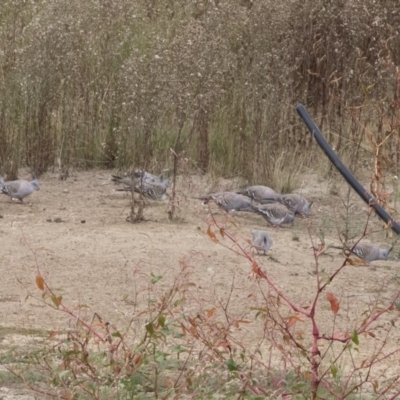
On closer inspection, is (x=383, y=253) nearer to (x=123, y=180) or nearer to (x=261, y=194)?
(x=261, y=194)

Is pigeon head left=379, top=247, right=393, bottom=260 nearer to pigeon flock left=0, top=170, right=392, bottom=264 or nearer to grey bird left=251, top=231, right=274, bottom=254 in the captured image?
grey bird left=251, top=231, right=274, bottom=254

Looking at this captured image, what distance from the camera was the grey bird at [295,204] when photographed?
9500 mm

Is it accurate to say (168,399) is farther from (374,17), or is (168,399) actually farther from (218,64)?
(374,17)

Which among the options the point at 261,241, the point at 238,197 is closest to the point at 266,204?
the point at 238,197

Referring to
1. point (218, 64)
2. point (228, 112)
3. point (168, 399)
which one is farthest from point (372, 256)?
point (228, 112)

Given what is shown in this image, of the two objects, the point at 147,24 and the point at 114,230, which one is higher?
the point at 147,24

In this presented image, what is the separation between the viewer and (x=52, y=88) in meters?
11.0

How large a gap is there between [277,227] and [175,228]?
0.87 meters

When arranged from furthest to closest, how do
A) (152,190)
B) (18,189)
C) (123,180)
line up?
(123,180) < (18,189) < (152,190)

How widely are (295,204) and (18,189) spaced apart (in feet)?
6.90

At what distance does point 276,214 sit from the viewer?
30.0 feet

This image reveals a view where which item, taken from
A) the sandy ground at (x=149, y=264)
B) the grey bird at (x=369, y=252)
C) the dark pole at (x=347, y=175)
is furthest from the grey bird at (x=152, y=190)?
the grey bird at (x=369, y=252)

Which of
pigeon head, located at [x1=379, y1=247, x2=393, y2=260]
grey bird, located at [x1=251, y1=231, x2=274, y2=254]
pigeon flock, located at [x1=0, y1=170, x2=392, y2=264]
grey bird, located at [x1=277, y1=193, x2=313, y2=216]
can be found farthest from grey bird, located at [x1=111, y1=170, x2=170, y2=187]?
pigeon head, located at [x1=379, y1=247, x2=393, y2=260]

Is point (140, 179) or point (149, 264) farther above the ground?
point (140, 179)
